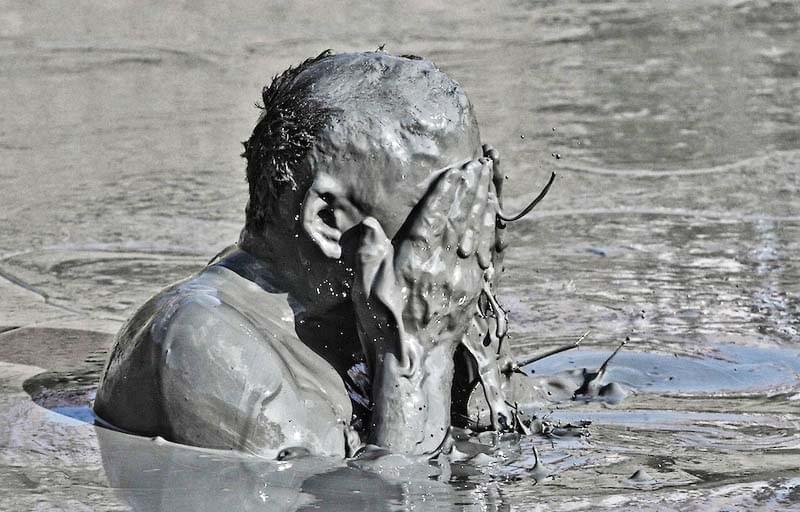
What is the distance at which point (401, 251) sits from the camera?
11.9 ft

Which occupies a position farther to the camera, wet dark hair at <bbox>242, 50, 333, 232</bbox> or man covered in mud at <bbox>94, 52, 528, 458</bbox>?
wet dark hair at <bbox>242, 50, 333, 232</bbox>

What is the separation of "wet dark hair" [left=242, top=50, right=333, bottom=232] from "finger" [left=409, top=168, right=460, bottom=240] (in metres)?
0.34

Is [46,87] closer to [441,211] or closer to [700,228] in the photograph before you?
[700,228]

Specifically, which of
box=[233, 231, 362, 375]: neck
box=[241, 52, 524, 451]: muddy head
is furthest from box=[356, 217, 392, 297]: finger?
box=[233, 231, 362, 375]: neck

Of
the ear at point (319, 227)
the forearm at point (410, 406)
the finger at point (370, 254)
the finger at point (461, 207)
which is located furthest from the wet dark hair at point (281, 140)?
the forearm at point (410, 406)

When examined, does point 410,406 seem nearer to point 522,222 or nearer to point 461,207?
point 461,207

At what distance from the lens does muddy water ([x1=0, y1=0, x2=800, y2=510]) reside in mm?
3414

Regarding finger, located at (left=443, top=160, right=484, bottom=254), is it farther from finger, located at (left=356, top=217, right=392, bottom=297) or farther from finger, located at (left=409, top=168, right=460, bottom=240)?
finger, located at (left=356, top=217, right=392, bottom=297)

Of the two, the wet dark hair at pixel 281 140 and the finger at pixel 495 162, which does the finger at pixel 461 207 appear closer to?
the finger at pixel 495 162

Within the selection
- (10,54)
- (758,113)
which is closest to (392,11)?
(10,54)

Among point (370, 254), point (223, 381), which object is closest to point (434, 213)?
point (370, 254)

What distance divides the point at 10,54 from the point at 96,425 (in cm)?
638

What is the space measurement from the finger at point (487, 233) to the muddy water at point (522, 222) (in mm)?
476

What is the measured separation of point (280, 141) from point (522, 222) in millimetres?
2806
